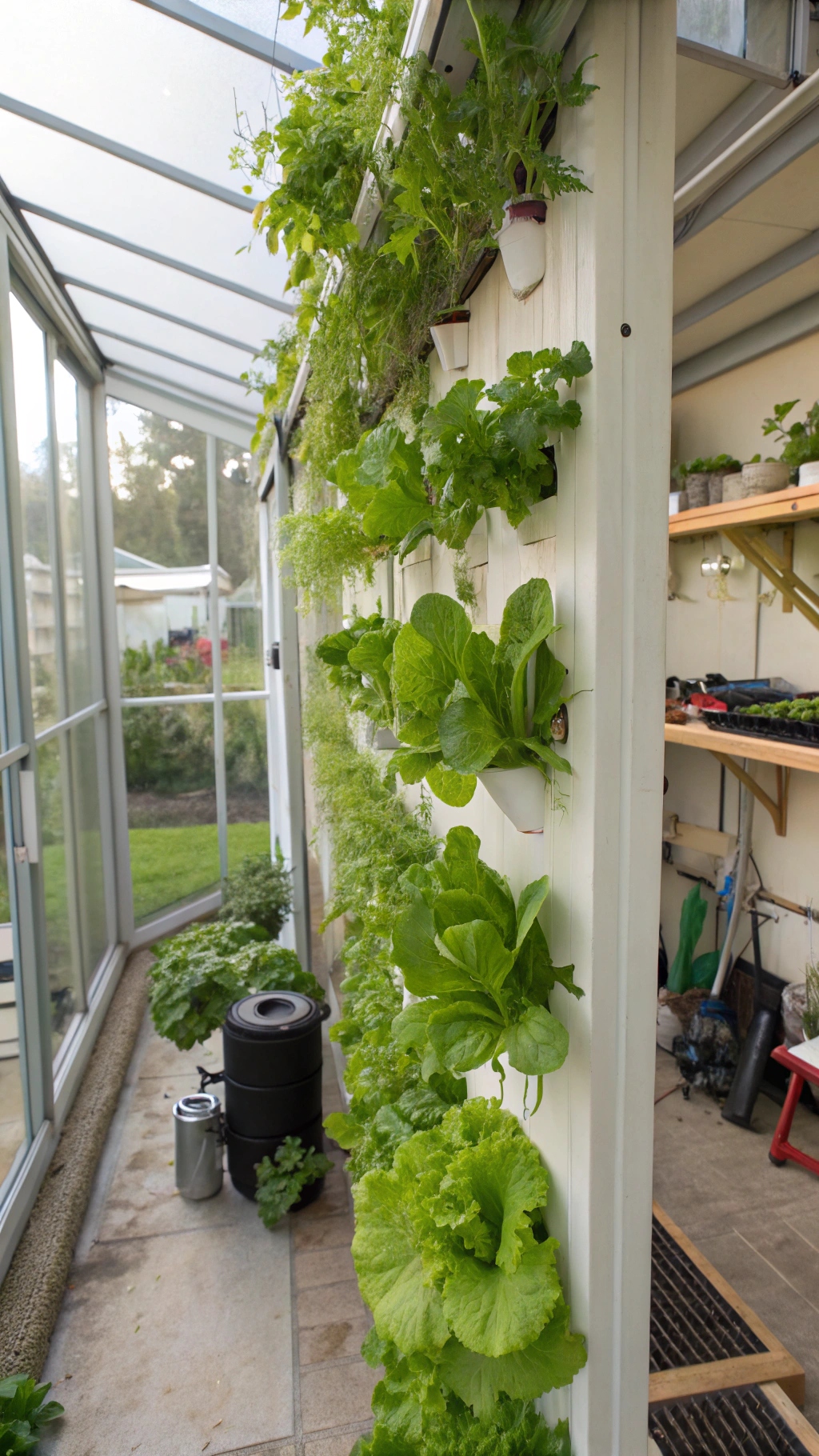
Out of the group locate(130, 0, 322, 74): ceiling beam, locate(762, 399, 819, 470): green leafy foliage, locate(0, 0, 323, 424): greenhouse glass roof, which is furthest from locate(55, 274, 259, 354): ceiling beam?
locate(762, 399, 819, 470): green leafy foliage

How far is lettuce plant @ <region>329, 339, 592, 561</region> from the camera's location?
1.09 m

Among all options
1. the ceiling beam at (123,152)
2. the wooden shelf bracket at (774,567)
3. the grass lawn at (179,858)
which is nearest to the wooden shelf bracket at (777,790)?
the wooden shelf bracket at (774,567)

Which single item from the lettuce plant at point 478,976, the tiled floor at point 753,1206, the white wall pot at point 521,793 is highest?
the white wall pot at point 521,793

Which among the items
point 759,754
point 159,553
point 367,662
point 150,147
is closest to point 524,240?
point 367,662

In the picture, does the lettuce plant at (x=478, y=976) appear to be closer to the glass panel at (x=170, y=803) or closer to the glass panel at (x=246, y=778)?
the glass panel at (x=170, y=803)

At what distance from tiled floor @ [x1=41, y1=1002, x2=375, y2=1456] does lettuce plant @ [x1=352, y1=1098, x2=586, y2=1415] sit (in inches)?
43.3

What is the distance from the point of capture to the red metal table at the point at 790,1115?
295 centimetres

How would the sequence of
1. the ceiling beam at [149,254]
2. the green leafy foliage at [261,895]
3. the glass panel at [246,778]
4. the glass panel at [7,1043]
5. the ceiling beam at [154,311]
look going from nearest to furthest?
the glass panel at [7,1043] < the ceiling beam at [149,254] < the ceiling beam at [154,311] < the green leafy foliage at [261,895] < the glass panel at [246,778]

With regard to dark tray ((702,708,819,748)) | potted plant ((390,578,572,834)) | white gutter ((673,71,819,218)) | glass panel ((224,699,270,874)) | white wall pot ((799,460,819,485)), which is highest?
white gutter ((673,71,819,218))

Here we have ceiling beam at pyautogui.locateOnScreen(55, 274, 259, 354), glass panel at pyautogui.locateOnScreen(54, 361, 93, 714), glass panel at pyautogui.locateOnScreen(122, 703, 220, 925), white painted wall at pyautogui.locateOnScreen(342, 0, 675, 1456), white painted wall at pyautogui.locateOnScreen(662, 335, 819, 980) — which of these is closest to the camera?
white painted wall at pyautogui.locateOnScreen(342, 0, 675, 1456)

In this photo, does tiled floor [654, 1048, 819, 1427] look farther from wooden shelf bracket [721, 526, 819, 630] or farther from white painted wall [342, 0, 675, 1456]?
wooden shelf bracket [721, 526, 819, 630]

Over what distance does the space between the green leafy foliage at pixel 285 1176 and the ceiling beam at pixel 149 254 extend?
296cm

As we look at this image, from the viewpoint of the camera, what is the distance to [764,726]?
3135mm

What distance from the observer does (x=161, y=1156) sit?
3510 millimetres
